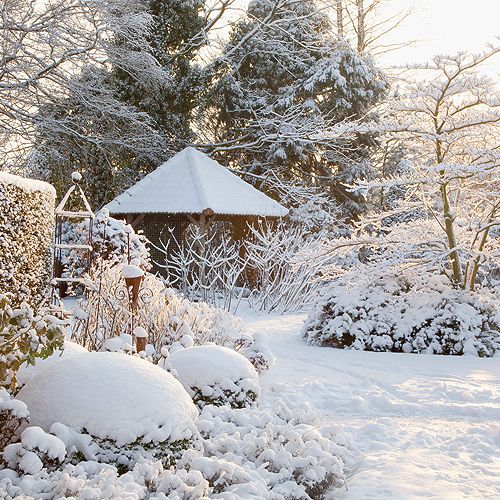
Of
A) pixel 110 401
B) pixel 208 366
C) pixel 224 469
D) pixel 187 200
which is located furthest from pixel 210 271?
pixel 224 469

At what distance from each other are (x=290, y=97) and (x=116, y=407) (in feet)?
65.7

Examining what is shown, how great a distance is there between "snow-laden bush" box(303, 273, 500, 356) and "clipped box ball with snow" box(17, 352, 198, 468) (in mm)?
5895

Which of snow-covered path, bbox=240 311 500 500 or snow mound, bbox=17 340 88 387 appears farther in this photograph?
snow mound, bbox=17 340 88 387

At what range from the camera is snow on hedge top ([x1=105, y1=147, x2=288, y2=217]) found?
17203 millimetres

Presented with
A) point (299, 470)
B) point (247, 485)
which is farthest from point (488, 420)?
point (247, 485)

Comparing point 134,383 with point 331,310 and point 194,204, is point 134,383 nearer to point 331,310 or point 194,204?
point 331,310

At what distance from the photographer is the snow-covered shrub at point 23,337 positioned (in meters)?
3.72

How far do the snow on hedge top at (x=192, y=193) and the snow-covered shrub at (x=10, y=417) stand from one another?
43.0 ft

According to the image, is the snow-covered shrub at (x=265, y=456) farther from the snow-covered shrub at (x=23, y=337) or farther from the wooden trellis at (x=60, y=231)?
the wooden trellis at (x=60, y=231)

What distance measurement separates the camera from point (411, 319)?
9.60 metres

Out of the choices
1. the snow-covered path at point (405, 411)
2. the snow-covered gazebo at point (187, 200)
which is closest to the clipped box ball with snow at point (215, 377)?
the snow-covered path at point (405, 411)

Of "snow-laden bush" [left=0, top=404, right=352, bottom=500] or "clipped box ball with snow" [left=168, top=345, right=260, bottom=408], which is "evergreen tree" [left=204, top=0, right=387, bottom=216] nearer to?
"clipped box ball with snow" [left=168, top=345, right=260, bottom=408]

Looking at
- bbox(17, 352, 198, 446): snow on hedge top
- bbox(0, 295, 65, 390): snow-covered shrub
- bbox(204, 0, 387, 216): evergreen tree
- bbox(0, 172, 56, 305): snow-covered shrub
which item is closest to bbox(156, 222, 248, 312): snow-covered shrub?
bbox(0, 172, 56, 305): snow-covered shrub

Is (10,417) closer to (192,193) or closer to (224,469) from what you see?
(224,469)
